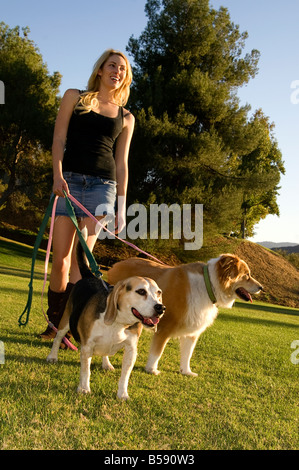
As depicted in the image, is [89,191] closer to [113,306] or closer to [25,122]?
[113,306]

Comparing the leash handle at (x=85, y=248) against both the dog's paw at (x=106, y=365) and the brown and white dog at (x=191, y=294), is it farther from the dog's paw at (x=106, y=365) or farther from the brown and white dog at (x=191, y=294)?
the brown and white dog at (x=191, y=294)

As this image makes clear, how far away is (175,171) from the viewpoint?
72.4 ft

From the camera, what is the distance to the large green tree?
21609 millimetres

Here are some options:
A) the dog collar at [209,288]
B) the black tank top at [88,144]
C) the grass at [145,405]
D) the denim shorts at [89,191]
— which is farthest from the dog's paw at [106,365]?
the black tank top at [88,144]

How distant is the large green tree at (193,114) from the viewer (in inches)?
851

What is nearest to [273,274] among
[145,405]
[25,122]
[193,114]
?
[193,114]

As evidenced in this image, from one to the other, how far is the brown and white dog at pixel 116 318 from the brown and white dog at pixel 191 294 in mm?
985

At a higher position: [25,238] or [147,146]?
[147,146]

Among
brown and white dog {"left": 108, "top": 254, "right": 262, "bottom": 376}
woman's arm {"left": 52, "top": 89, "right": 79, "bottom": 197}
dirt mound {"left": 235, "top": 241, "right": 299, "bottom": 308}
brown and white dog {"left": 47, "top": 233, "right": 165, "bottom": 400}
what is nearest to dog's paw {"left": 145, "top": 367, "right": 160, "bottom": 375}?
brown and white dog {"left": 108, "top": 254, "right": 262, "bottom": 376}

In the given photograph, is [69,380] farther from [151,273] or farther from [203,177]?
[203,177]

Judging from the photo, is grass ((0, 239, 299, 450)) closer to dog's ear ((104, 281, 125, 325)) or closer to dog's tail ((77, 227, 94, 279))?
dog's ear ((104, 281, 125, 325))
